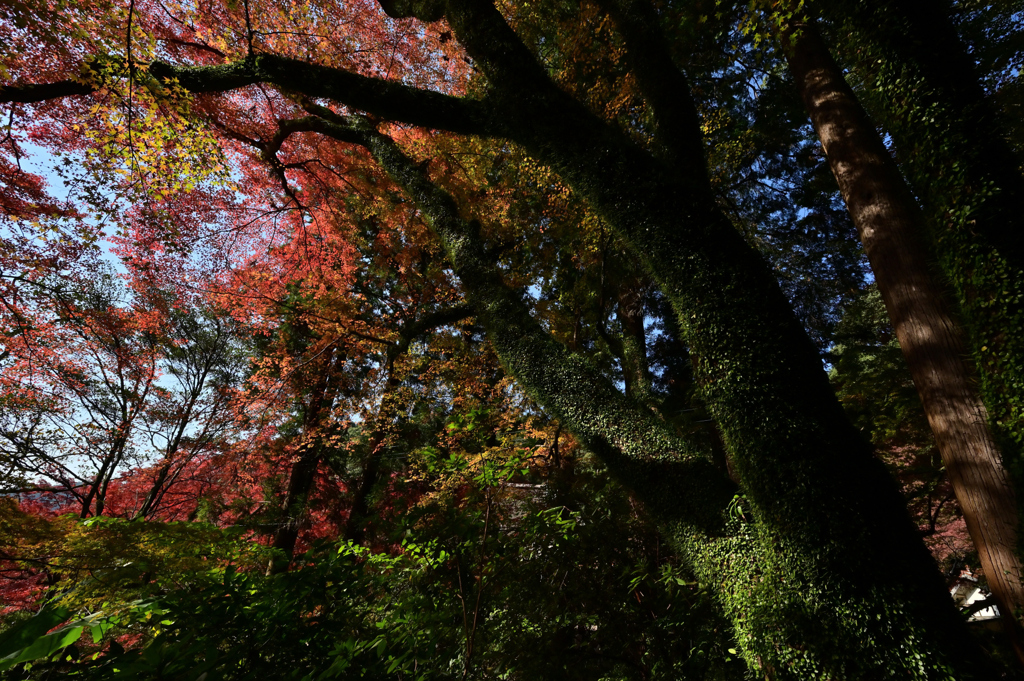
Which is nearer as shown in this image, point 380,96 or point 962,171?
point 962,171

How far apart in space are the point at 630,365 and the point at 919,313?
4.17 meters

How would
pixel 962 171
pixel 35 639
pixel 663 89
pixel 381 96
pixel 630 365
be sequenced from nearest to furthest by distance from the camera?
1. pixel 35 639
2. pixel 962 171
3. pixel 663 89
4. pixel 381 96
5. pixel 630 365

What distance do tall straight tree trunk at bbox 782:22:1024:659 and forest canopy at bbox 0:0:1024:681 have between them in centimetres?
2

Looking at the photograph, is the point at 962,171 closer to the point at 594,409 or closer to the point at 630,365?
the point at 594,409

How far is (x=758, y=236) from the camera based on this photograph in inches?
284

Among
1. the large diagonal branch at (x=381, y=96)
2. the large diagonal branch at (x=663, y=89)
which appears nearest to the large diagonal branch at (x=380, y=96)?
the large diagonal branch at (x=381, y=96)

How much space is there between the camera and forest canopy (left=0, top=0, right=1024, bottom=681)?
5.78 feet

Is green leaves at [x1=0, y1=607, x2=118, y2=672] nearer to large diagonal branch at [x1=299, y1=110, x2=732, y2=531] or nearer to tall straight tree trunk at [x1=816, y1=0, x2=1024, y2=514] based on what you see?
large diagonal branch at [x1=299, y1=110, x2=732, y2=531]

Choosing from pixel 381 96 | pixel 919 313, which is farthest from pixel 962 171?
pixel 381 96

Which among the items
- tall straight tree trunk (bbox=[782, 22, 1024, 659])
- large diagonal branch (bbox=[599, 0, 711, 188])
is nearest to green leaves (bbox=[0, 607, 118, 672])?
large diagonal branch (bbox=[599, 0, 711, 188])

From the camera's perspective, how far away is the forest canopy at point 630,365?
69.4 inches

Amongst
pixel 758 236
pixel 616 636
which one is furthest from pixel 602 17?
pixel 616 636

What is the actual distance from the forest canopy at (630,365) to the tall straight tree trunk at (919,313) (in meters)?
0.02

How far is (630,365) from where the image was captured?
23.2 feet
